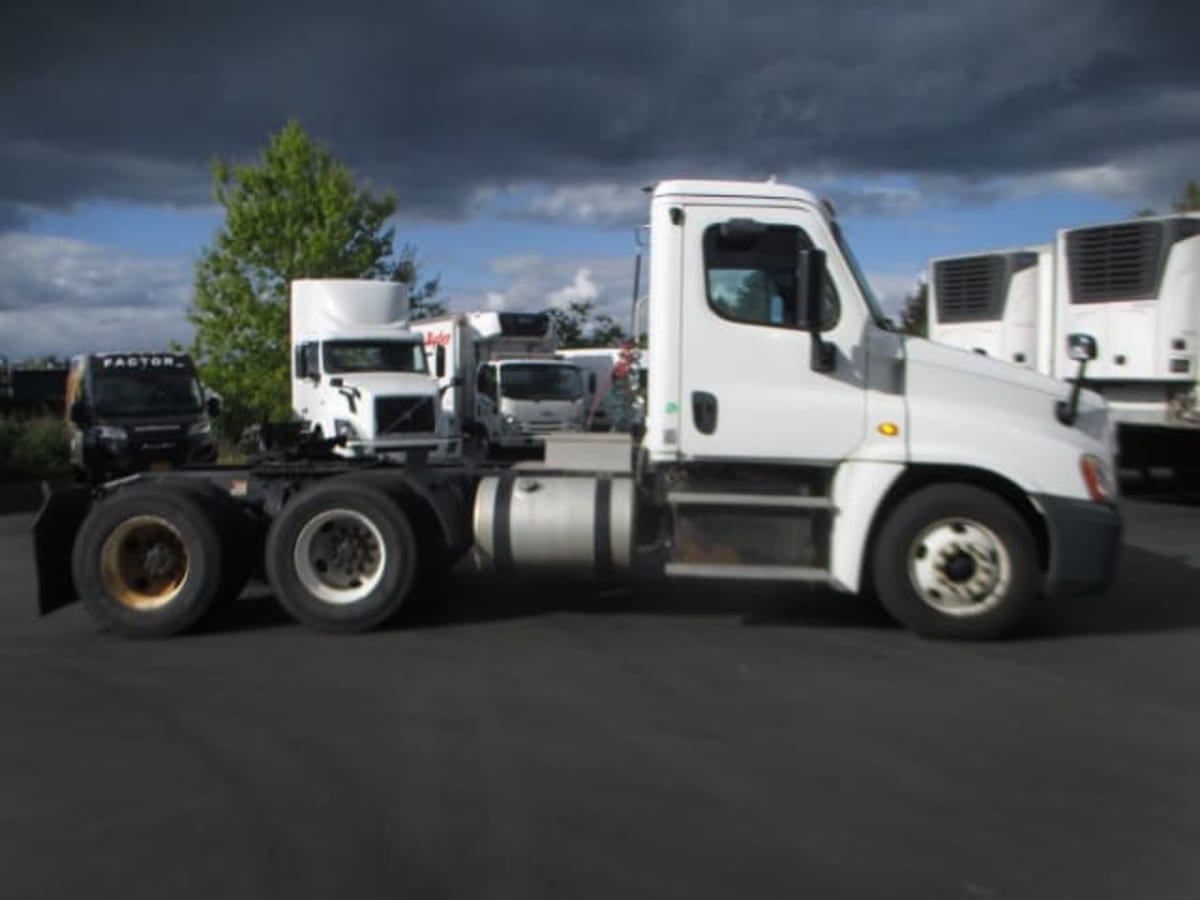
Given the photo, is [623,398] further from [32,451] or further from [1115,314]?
[32,451]

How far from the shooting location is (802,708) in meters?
6.37

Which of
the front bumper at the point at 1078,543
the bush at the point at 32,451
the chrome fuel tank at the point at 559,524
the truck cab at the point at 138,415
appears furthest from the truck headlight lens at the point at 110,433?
the front bumper at the point at 1078,543

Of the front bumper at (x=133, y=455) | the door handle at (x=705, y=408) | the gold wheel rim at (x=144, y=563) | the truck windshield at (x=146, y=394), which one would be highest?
the truck windshield at (x=146, y=394)

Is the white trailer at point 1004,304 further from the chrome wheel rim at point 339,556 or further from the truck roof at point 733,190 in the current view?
the chrome wheel rim at point 339,556

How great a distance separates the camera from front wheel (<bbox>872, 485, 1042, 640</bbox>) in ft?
25.1

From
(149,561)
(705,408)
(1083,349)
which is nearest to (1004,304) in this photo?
(1083,349)

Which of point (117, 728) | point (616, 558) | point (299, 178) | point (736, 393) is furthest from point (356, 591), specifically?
point (299, 178)

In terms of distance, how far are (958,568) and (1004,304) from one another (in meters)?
9.42

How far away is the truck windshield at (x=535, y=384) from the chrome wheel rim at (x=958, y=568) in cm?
1929

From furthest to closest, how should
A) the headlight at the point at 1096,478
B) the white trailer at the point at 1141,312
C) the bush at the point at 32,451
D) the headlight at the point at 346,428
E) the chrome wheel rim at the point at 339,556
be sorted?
the bush at the point at 32,451 < the headlight at the point at 346,428 < the white trailer at the point at 1141,312 < the chrome wheel rim at the point at 339,556 < the headlight at the point at 1096,478

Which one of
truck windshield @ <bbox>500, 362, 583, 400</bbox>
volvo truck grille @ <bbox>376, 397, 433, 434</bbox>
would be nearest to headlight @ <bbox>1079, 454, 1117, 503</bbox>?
volvo truck grille @ <bbox>376, 397, 433, 434</bbox>

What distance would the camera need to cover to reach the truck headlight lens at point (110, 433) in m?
18.8

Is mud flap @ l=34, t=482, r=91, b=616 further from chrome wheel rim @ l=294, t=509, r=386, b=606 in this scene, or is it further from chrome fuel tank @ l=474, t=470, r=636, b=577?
chrome fuel tank @ l=474, t=470, r=636, b=577

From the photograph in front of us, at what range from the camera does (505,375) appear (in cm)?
2677
